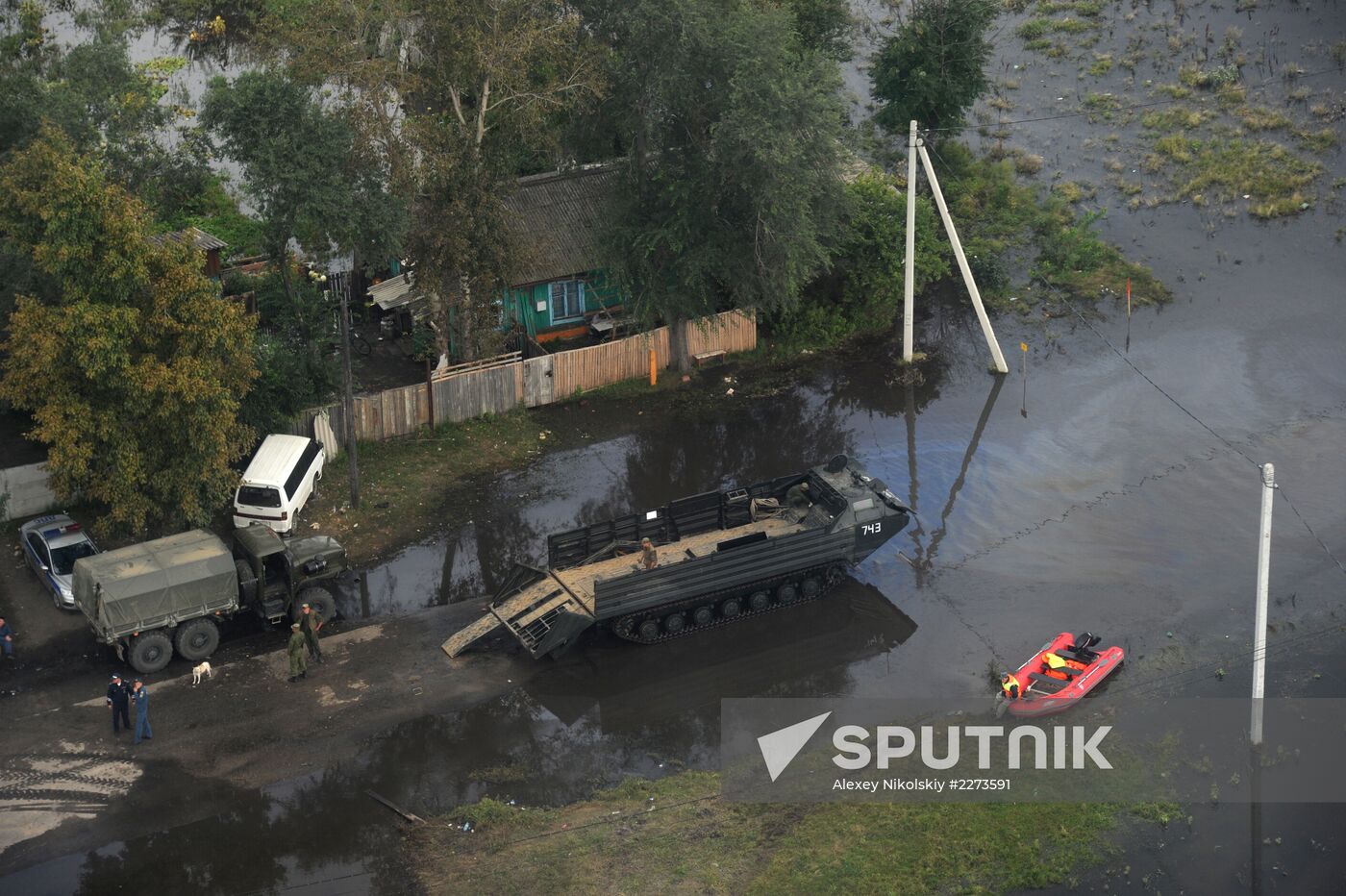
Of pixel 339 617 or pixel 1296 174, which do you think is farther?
pixel 1296 174

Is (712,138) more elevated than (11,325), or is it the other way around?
(712,138)

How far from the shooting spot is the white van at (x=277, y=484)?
2978cm

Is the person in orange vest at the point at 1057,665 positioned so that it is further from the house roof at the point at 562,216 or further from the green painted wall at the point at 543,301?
the house roof at the point at 562,216

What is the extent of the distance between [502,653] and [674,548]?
3.96 metres

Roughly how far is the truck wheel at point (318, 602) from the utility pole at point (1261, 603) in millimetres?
16439

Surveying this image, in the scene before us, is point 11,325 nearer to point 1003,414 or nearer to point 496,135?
point 496,135

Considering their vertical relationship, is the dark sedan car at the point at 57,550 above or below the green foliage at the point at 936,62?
below

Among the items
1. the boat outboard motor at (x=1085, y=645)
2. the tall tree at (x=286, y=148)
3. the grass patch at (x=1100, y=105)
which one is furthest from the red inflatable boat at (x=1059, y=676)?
the grass patch at (x=1100, y=105)

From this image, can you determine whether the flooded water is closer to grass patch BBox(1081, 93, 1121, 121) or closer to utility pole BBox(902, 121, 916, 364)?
utility pole BBox(902, 121, 916, 364)

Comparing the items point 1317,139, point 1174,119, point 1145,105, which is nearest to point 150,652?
point 1174,119

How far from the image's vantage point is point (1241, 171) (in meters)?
46.9

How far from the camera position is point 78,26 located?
5634 centimetres

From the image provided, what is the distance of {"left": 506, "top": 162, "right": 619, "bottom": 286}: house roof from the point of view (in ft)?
124

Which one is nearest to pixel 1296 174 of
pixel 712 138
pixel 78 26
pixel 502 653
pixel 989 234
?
pixel 989 234
